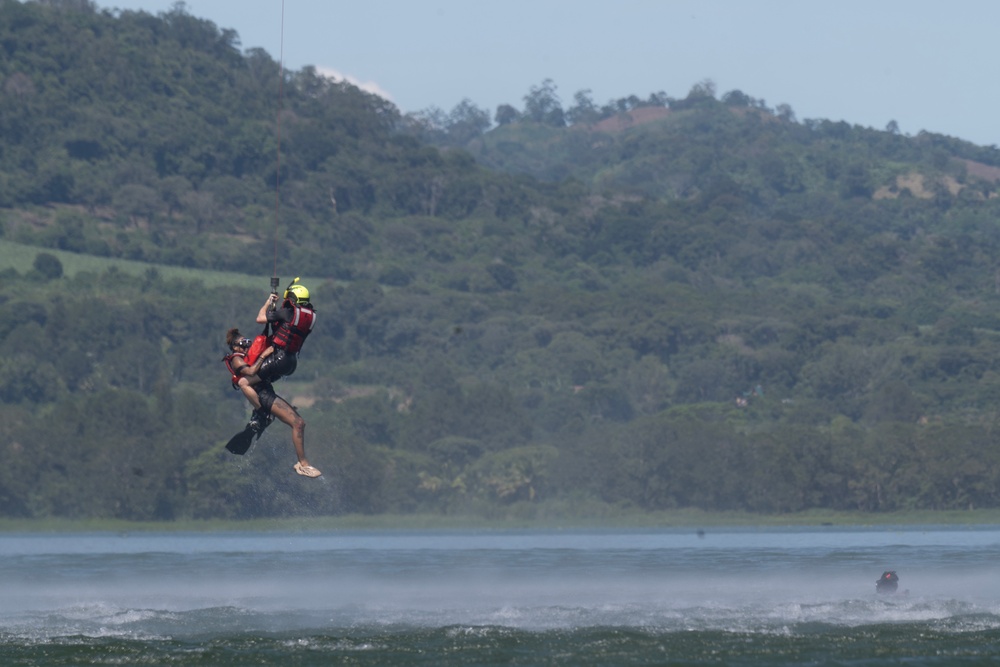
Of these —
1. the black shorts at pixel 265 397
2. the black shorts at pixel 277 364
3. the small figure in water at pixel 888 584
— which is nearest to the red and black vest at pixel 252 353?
the black shorts at pixel 277 364

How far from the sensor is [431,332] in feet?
462

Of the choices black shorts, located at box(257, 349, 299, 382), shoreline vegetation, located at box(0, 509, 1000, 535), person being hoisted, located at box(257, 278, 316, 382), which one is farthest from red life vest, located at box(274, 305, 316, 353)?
shoreline vegetation, located at box(0, 509, 1000, 535)

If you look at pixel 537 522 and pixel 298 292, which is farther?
pixel 537 522

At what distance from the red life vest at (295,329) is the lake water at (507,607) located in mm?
5095

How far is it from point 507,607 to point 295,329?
10.3m

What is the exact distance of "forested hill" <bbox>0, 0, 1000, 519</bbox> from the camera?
99938 mm

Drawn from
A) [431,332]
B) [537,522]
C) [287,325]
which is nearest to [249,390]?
[287,325]

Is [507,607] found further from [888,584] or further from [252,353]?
[252,353]

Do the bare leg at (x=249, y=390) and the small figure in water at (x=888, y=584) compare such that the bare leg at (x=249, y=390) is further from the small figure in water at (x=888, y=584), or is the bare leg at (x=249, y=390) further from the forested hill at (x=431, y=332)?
the forested hill at (x=431, y=332)

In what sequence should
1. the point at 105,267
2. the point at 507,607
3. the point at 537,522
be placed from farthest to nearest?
1. the point at 105,267
2. the point at 537,522
3. the point at 507,607

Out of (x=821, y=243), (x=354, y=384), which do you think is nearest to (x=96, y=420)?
(x=354, y=384)

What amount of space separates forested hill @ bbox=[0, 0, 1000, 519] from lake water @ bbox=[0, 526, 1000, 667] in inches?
666

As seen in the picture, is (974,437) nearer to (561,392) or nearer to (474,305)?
(561,392)

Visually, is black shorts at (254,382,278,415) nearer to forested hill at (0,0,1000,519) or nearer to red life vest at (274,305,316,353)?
red life vest at (274,305,316,353)
